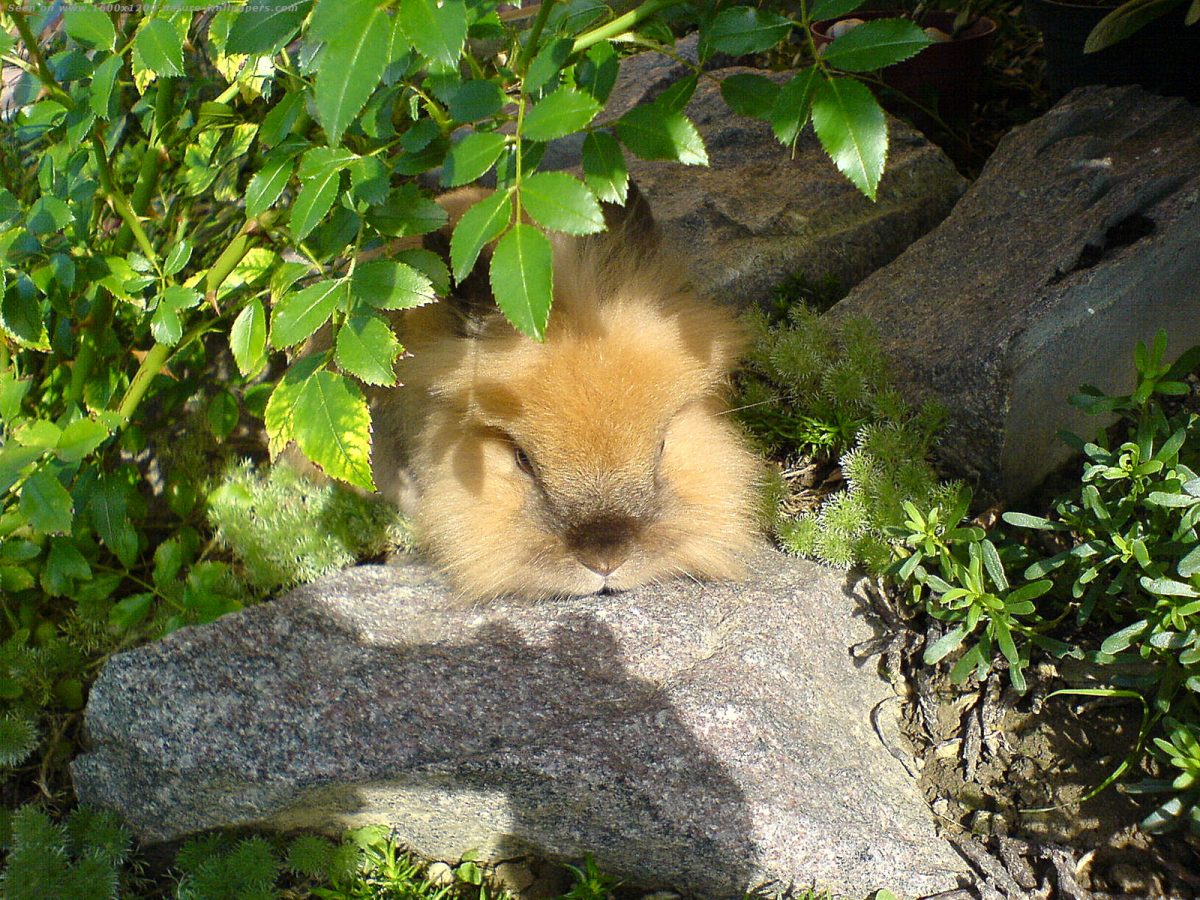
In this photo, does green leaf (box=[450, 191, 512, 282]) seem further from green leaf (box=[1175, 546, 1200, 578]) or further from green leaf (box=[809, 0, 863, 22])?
green leaf (box=[1175, 546, 1200, 578])

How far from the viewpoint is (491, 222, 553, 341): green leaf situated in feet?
4.57

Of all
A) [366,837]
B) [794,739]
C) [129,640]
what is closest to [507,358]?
[794,739]

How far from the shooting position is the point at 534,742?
7.49ft

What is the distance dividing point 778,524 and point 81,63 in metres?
2.36

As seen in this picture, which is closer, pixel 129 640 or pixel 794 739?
pixel 794 739

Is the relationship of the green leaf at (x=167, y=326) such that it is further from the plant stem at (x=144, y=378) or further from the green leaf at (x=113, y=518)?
the green leaf at (x=113, y=518)

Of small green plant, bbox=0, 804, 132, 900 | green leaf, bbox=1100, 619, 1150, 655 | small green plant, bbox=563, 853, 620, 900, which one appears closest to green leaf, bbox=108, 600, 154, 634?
small green plant, bbox=0, 804, 132, 900

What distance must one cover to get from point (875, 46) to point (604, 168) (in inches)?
21.1

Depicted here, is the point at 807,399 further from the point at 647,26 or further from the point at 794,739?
the point at 647,26

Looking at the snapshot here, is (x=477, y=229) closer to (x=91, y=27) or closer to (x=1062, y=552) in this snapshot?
(x=91, y=27)

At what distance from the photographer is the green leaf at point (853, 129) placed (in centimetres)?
150

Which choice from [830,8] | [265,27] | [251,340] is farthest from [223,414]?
[830,8]

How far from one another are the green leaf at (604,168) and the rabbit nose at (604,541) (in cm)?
99

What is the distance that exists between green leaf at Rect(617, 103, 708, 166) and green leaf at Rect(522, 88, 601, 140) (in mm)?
152
